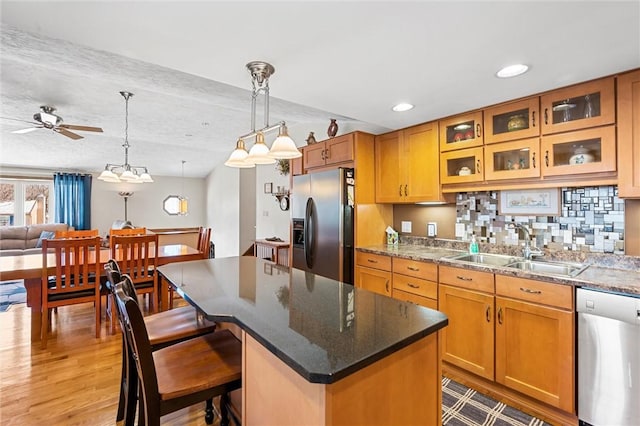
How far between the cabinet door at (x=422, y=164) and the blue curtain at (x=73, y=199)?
7808 mm

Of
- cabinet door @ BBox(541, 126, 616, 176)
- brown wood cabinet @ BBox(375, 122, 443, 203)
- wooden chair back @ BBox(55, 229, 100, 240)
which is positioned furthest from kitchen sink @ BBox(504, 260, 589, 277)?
wooden chair back @ BBox(55, 229, 100, 240)

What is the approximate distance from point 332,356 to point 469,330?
177cm

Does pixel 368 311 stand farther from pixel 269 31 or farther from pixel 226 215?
pixel 226 215

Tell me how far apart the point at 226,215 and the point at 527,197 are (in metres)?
6.78

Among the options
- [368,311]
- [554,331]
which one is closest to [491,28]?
[368,311]

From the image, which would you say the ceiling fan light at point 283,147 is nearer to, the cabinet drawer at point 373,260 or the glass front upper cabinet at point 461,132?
the cabinet drawer at point 373,260

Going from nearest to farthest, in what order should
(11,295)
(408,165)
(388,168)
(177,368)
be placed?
(177,368)
(408,165)
(388,168)
(11,295)

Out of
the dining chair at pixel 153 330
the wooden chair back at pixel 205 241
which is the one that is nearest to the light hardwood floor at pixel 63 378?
the dining chair at pixel 153 330

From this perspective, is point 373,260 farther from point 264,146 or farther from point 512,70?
point 512,70

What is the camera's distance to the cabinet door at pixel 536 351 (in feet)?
5.88

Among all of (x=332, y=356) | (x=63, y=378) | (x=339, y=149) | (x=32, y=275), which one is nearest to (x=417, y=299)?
(x=339, y=149)

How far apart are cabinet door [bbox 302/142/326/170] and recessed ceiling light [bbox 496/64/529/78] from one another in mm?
1914

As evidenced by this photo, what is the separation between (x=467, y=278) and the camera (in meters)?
2.23

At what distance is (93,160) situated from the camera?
6934mm
